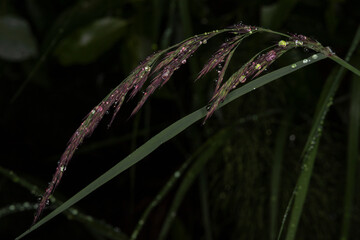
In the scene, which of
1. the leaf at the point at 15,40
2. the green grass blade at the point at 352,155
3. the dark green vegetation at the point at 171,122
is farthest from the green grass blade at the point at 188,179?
the leaf at the point at 15,40

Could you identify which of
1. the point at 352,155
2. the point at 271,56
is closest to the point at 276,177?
the point at 352,155

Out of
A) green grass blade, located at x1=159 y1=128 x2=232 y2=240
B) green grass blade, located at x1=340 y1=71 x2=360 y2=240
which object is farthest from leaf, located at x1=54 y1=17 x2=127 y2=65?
green grass blade, located at x1=340 y1=71 x2=360 y2=240

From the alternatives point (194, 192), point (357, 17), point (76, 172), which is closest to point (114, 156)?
point (76, 172)

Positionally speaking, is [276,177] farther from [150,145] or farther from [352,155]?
[150,145]

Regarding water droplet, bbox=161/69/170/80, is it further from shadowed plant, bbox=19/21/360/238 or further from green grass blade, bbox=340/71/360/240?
green grass blade, bbox=340/71/360/240

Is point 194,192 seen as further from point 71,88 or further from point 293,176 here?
point 71,88

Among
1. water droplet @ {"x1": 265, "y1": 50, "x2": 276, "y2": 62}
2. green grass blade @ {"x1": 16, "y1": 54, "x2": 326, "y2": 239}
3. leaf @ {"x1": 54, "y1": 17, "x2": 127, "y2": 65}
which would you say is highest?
leaf @ {"x1": 54, "y1": 17, "x2": 127, "y2": 65}
